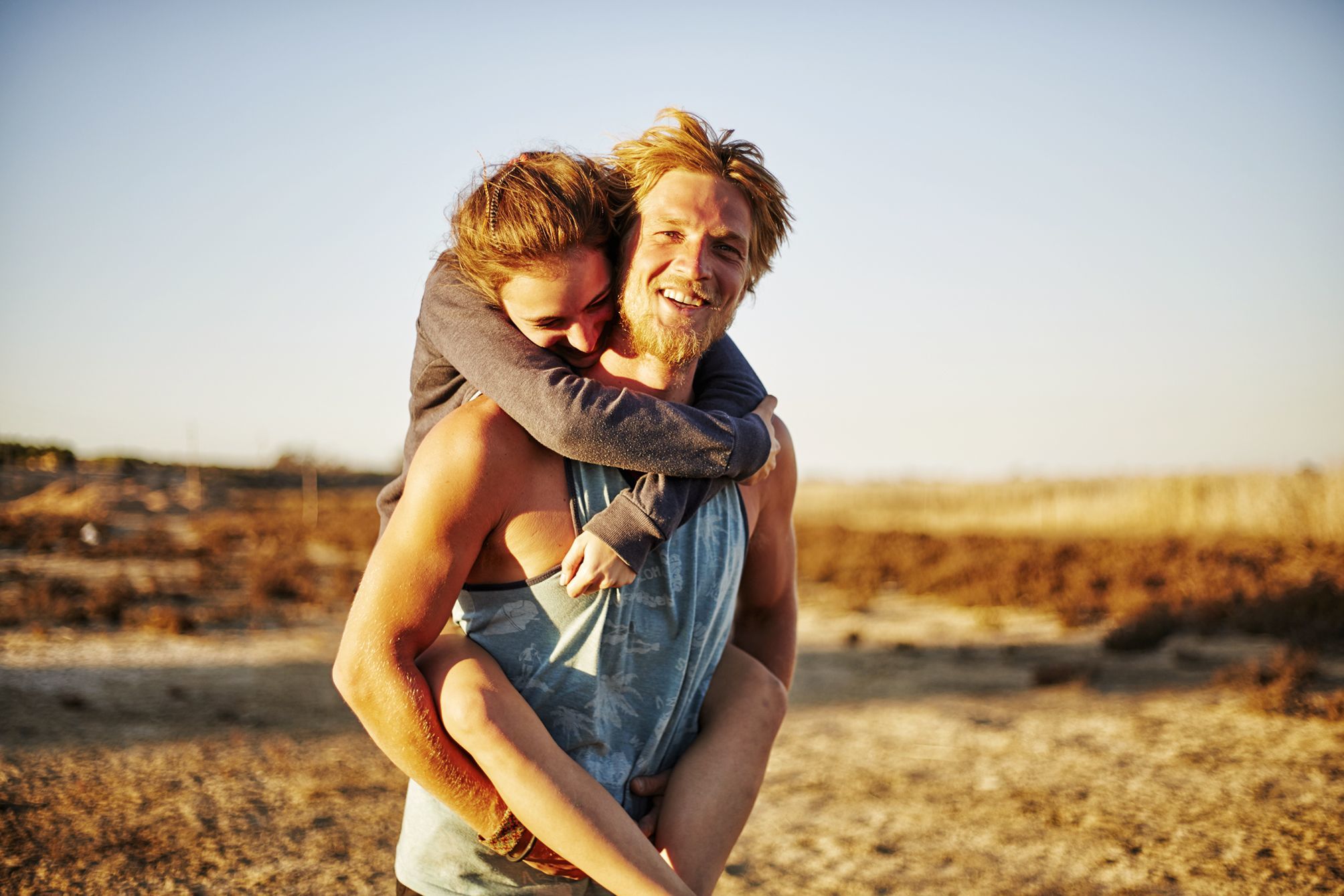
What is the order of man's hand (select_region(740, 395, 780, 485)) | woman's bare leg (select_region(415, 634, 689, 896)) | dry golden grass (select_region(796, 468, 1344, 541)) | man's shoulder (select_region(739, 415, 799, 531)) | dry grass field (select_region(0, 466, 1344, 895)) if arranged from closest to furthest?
woman's bare leg (select_region(415, 634, 689, 896))
man's hand (select_region(740, 395, 780, 485))
man's shoulder (select_region(739, 415, 799, 531))
dry grass field (select_region(0, 466, 1344, 895))
dry golden grass (select_region(796, 468, 1344, 541))

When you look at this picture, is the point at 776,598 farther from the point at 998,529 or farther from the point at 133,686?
the point at 998,529

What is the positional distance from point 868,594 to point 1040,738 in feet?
30.2

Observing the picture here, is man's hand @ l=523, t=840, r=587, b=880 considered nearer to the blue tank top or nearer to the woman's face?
the blue tank top

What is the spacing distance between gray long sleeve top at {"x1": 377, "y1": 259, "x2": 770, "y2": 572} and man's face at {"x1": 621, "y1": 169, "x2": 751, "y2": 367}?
155mm

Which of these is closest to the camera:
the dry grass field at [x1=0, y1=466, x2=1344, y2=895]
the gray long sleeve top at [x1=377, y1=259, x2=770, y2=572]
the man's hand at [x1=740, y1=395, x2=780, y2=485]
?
the gray long sleeve top at [x1=377, y1=259, x2=770, y2=572]

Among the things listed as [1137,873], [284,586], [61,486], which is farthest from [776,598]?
[61,486]

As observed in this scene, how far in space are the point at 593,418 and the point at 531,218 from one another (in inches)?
19.1

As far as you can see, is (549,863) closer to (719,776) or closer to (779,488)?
(719,776)

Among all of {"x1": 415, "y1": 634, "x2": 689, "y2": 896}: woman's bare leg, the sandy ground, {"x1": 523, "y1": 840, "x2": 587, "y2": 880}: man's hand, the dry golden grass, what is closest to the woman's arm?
{"x1": 415, "y1": 634, "x2": 689, "y2": 896}: woman's bare leg

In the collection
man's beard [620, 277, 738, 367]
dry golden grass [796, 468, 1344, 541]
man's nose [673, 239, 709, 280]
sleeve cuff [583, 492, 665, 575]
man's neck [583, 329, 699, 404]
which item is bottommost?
dry golden grass [796, 468, 1344, 541]

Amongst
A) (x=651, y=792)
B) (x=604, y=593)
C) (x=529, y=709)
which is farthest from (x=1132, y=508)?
(x=529, y=709)

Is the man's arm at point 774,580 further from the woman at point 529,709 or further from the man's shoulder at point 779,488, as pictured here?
the woman at point 529,709

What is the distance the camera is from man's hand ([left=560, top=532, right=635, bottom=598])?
161 cm

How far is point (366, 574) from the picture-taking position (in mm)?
1595
